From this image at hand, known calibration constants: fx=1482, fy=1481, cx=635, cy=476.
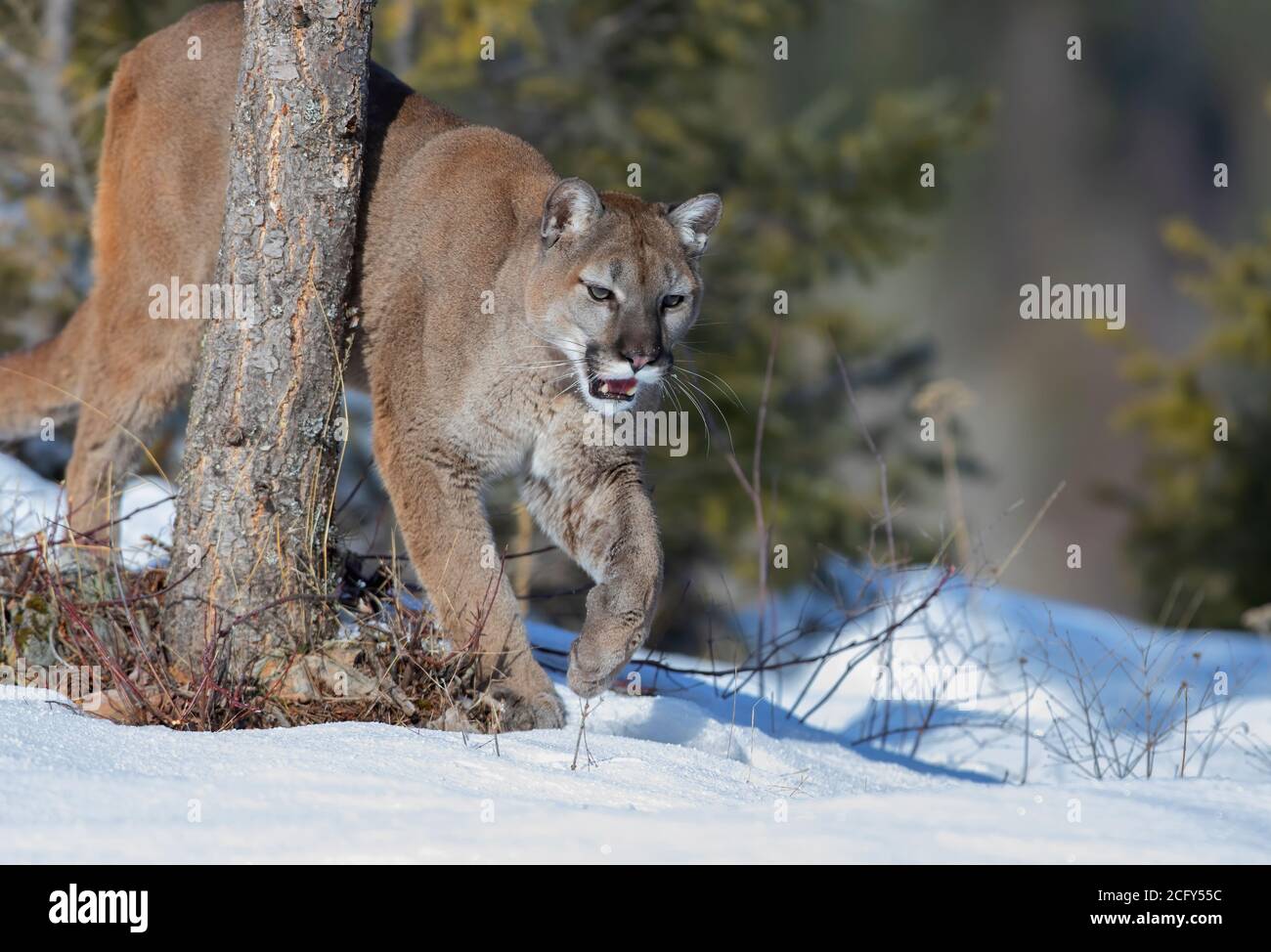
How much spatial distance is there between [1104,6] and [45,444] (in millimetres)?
37762

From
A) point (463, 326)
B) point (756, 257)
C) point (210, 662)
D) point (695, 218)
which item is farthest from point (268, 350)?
point (756, 257)

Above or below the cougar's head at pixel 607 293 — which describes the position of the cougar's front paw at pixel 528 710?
below

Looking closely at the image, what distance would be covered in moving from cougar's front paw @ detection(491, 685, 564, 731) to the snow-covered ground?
0.60 ft

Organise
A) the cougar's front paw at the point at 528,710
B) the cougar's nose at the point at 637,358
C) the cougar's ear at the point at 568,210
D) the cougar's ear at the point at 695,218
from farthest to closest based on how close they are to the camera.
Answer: the cougar's ear at the point at 695,218 → the cougar's ear at the point at 568,210 → the cougar's nose at the point at 637,358 → the cougar's front paw at the point at 528,710

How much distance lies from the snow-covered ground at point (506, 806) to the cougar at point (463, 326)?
0.67 meters

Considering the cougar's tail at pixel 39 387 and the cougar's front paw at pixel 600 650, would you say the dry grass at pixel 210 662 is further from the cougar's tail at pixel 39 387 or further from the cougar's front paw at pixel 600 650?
the cougar's tail at pixel 39 387

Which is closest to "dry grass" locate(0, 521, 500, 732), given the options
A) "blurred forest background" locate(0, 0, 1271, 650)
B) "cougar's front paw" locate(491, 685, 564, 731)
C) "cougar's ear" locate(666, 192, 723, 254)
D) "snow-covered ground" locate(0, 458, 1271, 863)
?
"cougar's front paw" locate(491, 685, 564, 731)

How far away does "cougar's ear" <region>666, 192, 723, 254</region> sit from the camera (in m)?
4.95

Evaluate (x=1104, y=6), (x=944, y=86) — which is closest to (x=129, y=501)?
(x=944, y=86)

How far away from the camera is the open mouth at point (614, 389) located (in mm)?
4516

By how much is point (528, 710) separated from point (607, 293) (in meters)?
1.33

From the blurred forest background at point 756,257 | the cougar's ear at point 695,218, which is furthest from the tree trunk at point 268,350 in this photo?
the blurred forest background at point 756,257

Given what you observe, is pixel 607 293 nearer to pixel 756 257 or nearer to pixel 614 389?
pixel 614 389

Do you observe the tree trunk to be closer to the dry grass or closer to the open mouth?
the dry grass
